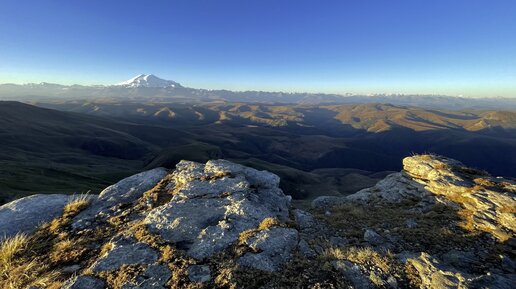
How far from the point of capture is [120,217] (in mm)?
15492

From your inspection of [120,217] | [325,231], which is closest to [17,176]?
[120,217]

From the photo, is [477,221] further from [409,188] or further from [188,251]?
[188,251]

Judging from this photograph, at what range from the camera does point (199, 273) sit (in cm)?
1037

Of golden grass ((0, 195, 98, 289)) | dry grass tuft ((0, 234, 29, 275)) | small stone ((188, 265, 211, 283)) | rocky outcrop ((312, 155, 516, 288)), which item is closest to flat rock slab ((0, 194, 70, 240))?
golden grass ((0, 195, 98, 289))

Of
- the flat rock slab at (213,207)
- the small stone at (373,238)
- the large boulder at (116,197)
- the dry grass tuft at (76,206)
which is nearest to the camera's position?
the flat rock slab at (213,207)

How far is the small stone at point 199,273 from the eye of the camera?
10.1 metres

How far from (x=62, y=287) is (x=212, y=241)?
16.9 feet

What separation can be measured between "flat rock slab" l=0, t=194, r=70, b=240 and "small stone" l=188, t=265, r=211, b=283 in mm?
9652

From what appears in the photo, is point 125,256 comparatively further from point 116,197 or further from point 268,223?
point 116,197

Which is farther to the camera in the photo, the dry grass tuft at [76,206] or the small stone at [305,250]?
the dry grass tuft at [76,206]

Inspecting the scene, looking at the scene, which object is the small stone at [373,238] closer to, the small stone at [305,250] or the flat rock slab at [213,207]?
the small stone at [305,250]

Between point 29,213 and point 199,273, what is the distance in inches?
457

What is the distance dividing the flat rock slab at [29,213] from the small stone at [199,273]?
965cm

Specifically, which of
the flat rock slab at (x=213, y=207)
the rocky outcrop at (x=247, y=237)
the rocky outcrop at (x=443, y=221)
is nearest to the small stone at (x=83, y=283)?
the rocky outcrop at (x=247, y=237)
